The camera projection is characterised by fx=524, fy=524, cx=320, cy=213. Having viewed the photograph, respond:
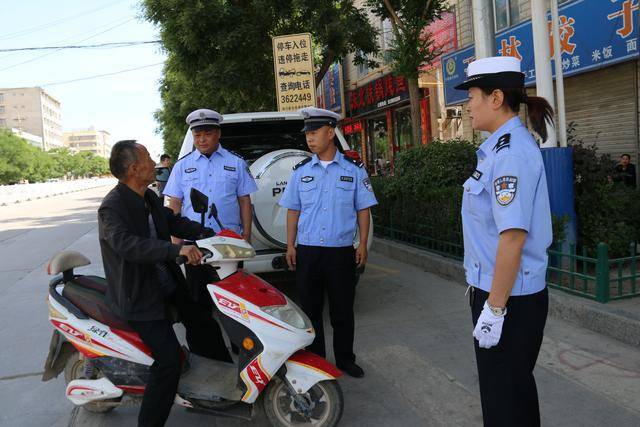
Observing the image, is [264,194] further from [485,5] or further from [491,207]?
[485,5]

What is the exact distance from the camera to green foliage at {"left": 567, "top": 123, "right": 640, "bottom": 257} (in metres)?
5.37

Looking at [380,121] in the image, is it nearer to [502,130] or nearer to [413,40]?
[413,40]

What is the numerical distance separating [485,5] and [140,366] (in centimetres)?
551

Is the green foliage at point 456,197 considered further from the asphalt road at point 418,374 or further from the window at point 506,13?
the window at point 506,13

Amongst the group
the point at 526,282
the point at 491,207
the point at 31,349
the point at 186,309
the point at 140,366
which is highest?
the point at 491,207

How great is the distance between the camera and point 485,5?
619cm

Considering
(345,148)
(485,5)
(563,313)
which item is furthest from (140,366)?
(485,5)

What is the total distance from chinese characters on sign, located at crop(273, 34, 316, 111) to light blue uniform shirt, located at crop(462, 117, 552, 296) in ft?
26.8

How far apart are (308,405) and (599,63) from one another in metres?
8.55

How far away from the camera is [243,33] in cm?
1230

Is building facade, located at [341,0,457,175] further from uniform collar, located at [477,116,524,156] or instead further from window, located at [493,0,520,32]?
uniform collar, located at [477,116,524,156]

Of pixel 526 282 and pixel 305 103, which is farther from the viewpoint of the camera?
pixel 305 103

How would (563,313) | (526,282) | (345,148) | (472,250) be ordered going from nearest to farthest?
(526,282) → (472,250) → (563,313) → (345,148)

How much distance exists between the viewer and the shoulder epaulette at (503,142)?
1.90 metres
